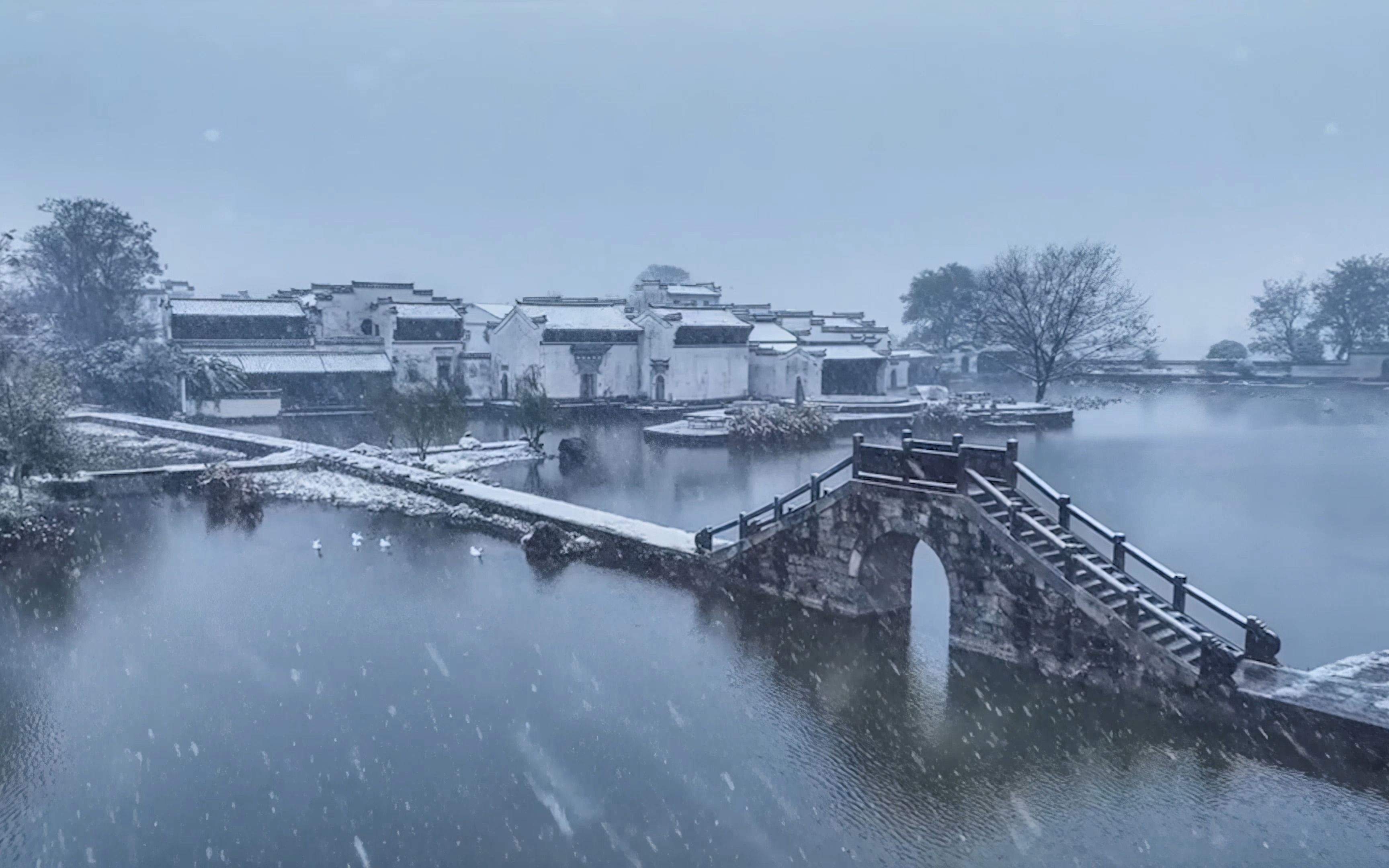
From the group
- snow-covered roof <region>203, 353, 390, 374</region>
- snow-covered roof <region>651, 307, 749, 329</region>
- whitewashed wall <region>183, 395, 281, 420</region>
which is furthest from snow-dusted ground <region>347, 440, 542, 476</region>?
snow-covered roof <region>651, 307, 749, 329</region>

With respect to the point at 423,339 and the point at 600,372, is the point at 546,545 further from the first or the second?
the point at 423,339

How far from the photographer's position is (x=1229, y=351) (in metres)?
74.1

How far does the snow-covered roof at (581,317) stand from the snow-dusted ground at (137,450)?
61.2 feet

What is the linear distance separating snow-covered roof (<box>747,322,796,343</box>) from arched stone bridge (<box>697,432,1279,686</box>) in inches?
1451

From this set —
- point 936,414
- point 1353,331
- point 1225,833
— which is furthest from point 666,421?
point 1353,331

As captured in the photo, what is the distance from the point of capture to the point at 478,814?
30.9 feet

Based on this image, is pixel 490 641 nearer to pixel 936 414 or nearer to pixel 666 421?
pixel 666 421

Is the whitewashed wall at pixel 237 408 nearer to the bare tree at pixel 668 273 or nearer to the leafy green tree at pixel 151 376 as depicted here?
the leafy green tree at pixel 151 376

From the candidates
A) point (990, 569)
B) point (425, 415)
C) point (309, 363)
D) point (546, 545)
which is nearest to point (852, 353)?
point (425, 415)

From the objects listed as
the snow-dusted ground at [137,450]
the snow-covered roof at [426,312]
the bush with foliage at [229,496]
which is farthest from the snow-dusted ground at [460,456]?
the snow-covered roof at [426,312]

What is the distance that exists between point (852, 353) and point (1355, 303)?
38.8 m

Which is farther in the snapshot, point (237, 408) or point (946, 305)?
point (946, 305)

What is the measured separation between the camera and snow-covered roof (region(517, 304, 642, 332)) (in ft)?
162

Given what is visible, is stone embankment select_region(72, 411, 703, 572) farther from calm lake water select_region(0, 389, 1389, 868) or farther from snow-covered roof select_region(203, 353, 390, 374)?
snow-covered roof select_region(203, 353, 390, 374)
